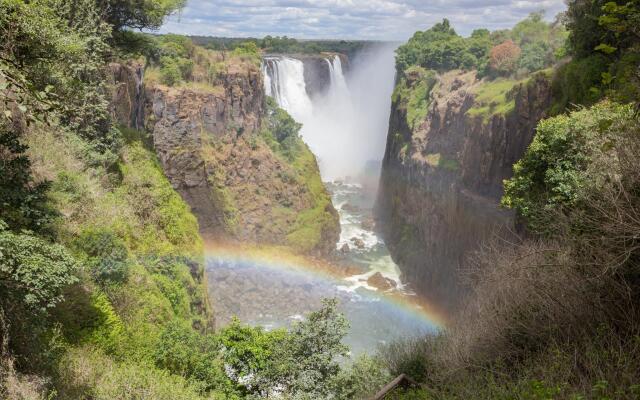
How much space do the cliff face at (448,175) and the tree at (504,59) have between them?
95.0 inches

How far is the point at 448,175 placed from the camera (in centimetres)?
4362

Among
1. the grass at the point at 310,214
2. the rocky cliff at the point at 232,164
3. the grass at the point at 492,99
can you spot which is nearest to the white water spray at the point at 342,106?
the rocky cliff at the point at 232,164

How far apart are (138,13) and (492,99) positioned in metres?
30.0

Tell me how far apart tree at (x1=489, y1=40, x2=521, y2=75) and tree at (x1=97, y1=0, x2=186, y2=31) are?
115 feet

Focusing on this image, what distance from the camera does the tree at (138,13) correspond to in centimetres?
1966

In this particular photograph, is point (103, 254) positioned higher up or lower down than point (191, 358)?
higher up

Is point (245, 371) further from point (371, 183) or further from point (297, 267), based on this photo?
point (371, 183)

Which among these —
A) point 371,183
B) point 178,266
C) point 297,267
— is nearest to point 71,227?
point 178,266

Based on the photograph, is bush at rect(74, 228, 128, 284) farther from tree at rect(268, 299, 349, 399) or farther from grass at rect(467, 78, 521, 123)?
grass at rect(467, 78, 521, 123)

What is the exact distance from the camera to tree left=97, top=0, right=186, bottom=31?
19.7m

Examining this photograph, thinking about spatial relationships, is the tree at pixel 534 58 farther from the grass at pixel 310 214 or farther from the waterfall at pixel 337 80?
the waterfall at pixel 337 80

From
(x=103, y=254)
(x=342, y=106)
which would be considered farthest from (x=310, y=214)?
(x=103, y=254)

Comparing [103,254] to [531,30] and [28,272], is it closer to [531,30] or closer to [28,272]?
[28,272]

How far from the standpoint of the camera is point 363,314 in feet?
118
